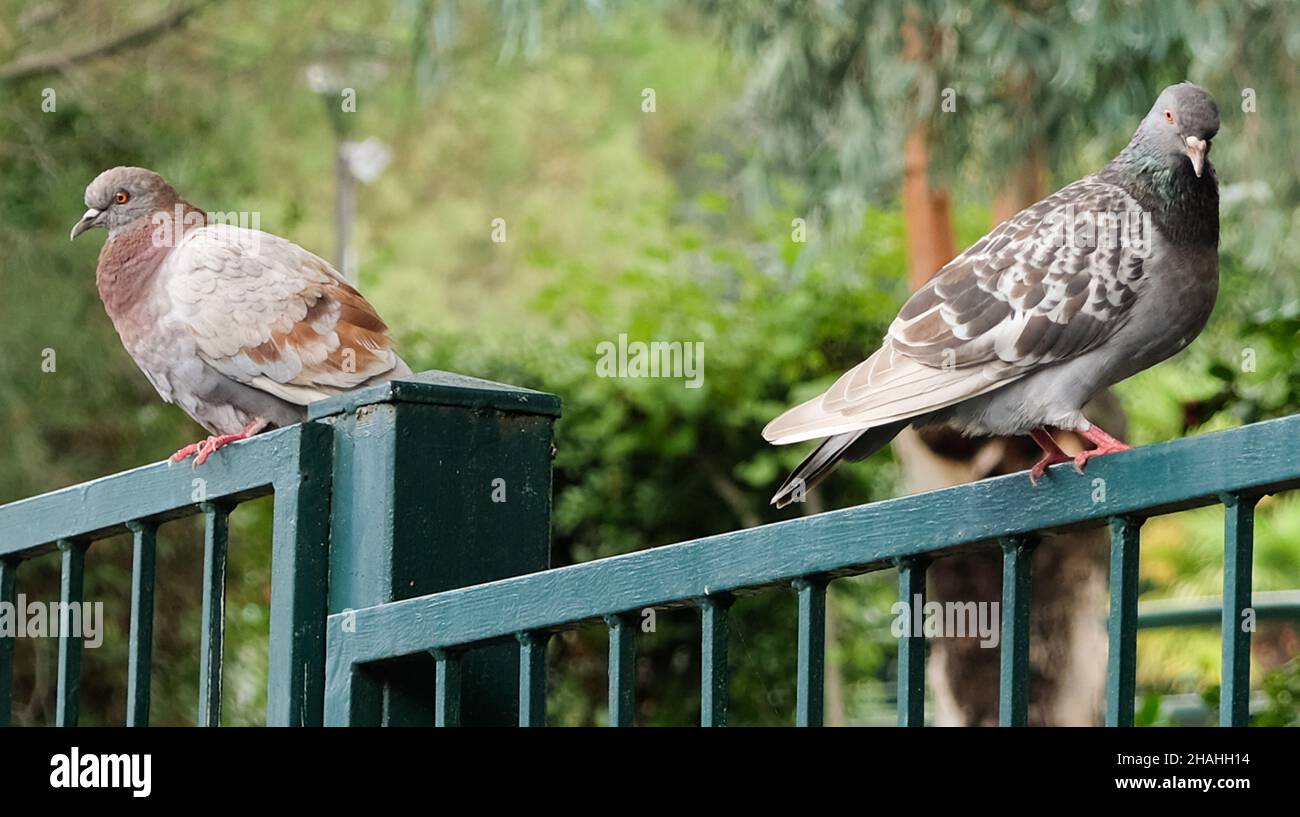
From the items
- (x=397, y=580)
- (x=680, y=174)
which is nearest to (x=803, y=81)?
(x=397, y=580)

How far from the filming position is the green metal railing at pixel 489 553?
1.71 m

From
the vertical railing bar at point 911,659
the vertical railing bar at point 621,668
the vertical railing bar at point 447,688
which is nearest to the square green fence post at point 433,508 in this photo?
the vertical railing bar at point 447,688

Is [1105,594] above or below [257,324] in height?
below

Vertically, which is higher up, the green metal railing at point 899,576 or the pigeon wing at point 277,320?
the pigeon wing at point 277,320

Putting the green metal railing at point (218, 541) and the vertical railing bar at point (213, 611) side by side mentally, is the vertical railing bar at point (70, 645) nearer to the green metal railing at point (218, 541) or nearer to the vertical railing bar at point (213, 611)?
the green metal railing at point (218, 541)

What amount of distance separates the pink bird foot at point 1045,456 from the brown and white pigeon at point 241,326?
1531mm

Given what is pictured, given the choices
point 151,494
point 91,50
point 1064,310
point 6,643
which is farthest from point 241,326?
point 91,50

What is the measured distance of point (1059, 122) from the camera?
6137 millimetres

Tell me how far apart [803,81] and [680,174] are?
59.2 ft

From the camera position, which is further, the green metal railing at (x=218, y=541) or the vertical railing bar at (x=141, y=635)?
the vertical railing bar at (x=141, y=635)

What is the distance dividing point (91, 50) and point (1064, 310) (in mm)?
6496

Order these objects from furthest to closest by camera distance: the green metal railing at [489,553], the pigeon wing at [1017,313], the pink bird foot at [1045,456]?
1. the pigeon wing at [1017,313]
2. the pink bird foot at [1045,456]
3. the green metal railing at [489,553]
